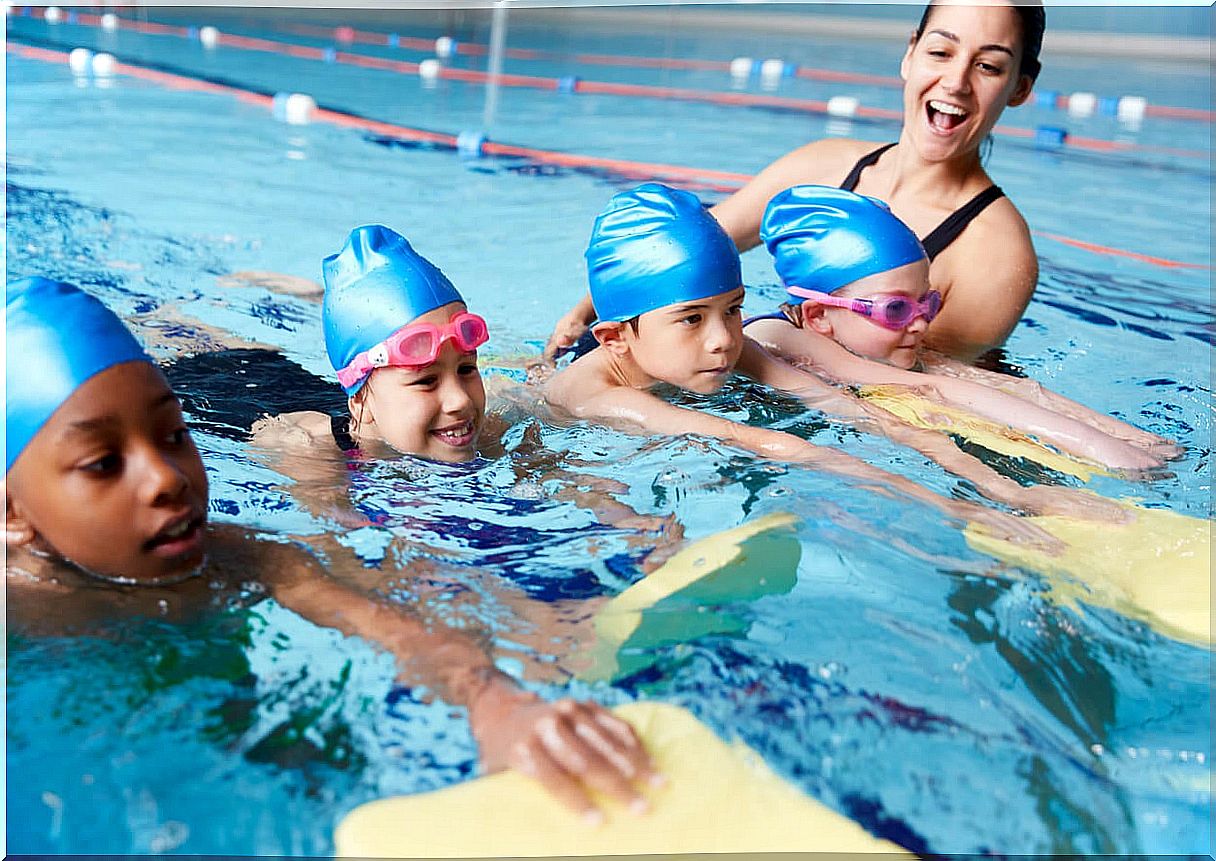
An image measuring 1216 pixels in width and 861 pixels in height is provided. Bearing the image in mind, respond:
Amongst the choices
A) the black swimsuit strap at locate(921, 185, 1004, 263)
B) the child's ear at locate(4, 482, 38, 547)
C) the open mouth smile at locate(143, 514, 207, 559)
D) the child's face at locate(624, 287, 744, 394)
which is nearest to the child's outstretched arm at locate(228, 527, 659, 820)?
the open mouth smile at locate(143, 514, 207, 559)

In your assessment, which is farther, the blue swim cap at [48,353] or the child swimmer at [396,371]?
the child swimmer at [396,371]

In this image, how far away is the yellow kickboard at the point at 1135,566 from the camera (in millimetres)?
2383

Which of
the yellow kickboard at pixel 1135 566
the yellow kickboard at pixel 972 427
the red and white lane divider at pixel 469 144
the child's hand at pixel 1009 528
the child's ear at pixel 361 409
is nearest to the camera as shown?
the yellow kickboard at pixel 1135 566

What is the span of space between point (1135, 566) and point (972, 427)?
95 cm

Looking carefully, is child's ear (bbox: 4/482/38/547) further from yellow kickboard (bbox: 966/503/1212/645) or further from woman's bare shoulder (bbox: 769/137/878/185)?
woman's bare shoulder (bbox: 769/137/878/185)

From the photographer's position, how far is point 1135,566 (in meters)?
2.55

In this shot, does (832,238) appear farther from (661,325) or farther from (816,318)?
(661,325)

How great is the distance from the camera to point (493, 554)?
2.57m

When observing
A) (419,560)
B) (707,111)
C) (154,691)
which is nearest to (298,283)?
(419,560)

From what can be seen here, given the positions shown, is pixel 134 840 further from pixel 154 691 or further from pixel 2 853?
pixel 154 691

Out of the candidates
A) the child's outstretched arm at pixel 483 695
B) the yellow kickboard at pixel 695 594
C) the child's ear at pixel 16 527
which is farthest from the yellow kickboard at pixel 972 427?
the child's ear at pixel 16 527

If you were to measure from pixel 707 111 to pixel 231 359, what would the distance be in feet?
25.7

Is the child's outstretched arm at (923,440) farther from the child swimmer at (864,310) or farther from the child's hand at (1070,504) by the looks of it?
the child swimmer at (864,310)

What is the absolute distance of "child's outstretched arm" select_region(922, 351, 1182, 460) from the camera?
3.53 m
